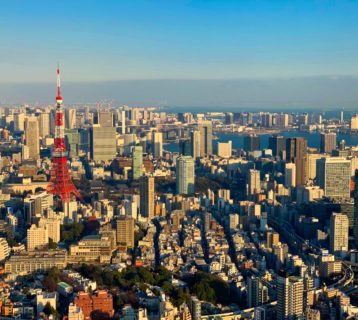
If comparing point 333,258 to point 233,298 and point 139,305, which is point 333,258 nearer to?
point 233,298

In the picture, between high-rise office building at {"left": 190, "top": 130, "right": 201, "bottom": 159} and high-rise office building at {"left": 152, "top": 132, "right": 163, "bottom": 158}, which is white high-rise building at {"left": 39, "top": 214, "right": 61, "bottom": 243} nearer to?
high-rise office building at {"left": 190, "top": 130, "right": 201, "bottom": 159}

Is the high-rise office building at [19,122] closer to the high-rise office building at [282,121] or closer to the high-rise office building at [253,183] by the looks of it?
the high-rise office building at [282,121]

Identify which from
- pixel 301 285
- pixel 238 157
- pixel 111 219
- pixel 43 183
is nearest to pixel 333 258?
pixel 301 285

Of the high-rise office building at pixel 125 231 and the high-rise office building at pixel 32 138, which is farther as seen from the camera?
the high-rise office building at pixel 32 138

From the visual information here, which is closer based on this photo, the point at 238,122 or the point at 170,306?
the point at 170,306

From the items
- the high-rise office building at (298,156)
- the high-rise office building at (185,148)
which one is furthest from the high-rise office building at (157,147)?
the high-rise office building at (298,156)
